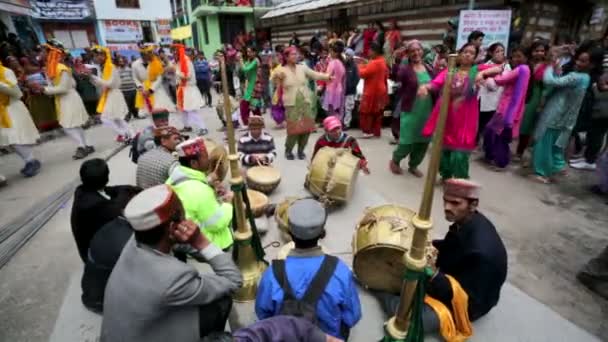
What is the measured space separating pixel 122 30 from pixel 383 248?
28.0 meters

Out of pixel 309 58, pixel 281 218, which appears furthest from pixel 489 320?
pixel 309 58

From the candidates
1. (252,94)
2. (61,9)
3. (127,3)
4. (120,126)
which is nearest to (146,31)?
(127,3)

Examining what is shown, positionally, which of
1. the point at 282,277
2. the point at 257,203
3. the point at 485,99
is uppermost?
the point at 485,99

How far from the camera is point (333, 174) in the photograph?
3527 mm

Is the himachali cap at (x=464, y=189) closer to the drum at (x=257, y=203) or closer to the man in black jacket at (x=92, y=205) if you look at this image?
the drum at (x=257, y=203)

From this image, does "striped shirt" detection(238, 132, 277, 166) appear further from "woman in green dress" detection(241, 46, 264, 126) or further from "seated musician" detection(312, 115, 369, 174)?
"woman in green dress" detection(241, 46, 264, 126)

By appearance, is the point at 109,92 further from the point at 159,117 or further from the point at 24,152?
the point at 159,117

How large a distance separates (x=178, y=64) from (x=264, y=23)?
13.8 metres

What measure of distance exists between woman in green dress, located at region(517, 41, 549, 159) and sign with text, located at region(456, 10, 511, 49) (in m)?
1.39

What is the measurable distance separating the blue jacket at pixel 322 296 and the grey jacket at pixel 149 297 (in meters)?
0.38

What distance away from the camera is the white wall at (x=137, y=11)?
22.7m

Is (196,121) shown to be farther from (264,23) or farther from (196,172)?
(264,23)

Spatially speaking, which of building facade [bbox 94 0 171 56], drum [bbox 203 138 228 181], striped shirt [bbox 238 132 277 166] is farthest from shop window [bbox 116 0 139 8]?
drum [bbox 203 138 228 181]

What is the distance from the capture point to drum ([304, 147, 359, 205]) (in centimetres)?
352
